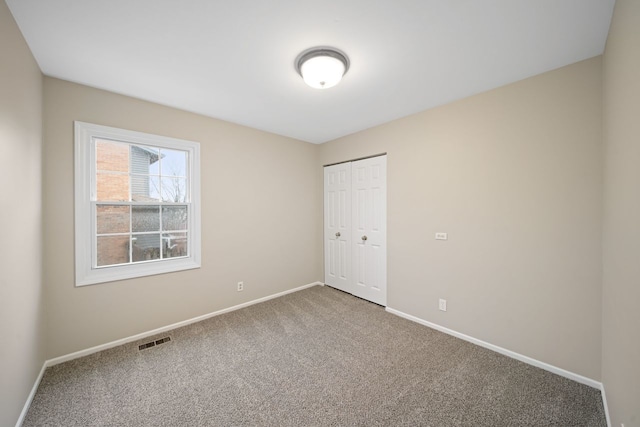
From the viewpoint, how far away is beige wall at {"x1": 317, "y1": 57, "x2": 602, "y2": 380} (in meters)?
1.88

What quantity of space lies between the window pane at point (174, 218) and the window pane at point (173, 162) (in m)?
0.41

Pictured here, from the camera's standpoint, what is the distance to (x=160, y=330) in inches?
106

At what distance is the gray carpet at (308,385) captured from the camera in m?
1.60

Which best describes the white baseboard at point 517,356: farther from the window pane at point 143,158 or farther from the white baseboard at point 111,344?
the window pane at point 143,158

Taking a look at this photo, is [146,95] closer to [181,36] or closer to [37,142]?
[37,142]

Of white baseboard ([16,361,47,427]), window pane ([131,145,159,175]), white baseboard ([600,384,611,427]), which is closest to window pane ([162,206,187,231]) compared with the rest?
window pane ([131,145,159,175])

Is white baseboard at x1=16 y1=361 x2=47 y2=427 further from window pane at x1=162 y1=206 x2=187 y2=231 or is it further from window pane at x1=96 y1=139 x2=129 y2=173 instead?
window pane at x1=96 y1=139 x2=129 y2=173

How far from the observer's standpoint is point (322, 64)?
183 centimetres

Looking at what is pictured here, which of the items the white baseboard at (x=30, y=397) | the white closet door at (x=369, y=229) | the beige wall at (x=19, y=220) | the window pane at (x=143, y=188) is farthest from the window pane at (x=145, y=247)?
the white closet door at (x=369, y=229)

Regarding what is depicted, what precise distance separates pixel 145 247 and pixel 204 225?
651mm

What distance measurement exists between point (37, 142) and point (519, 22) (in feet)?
11.9

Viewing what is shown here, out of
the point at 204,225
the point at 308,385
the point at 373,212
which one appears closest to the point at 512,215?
the point at 373,212

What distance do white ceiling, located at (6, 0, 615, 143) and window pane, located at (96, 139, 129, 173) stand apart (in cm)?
55

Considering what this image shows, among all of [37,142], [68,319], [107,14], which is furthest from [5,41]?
[68,319]
